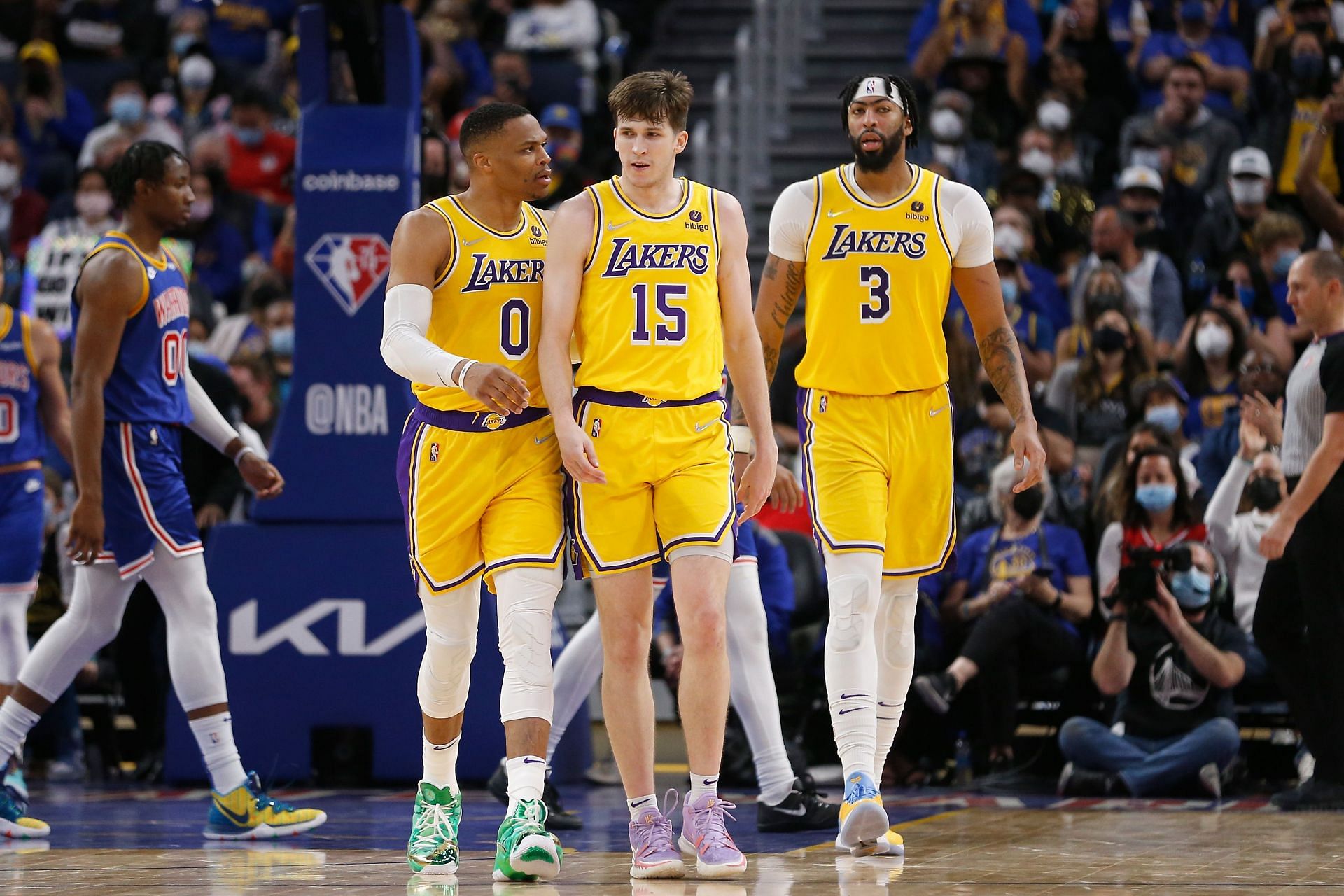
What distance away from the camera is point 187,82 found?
48.8ft

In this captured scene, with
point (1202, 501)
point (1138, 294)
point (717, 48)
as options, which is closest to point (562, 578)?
point (1202, 501)

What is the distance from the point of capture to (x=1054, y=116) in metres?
12.3

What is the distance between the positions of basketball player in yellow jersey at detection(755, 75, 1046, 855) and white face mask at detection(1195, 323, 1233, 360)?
4.03 m

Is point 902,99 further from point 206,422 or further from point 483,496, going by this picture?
point 206,422

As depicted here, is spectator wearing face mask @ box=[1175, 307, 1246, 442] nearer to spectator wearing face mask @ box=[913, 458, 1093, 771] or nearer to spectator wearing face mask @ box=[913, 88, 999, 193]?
spectator wearing face mask @ box=[913, 458, 1093, 771]

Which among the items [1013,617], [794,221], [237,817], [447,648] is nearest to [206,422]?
[237,817]

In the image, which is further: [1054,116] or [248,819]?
[1054,116]

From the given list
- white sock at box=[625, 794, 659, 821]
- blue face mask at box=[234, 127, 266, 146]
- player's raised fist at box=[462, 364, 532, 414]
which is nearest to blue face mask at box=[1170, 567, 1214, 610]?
white sock at box=[625, 794, 659, 821]

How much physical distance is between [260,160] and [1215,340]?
7415mm

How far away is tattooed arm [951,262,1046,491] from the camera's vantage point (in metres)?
6.05

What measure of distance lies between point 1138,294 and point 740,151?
332 cm

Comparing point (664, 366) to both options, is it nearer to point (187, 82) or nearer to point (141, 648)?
point (141, 648)

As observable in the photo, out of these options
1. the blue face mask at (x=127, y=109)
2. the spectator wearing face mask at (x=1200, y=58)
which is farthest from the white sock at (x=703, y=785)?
the blue face mask at (x=127, y=109)

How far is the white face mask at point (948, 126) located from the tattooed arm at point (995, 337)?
21.2ft
